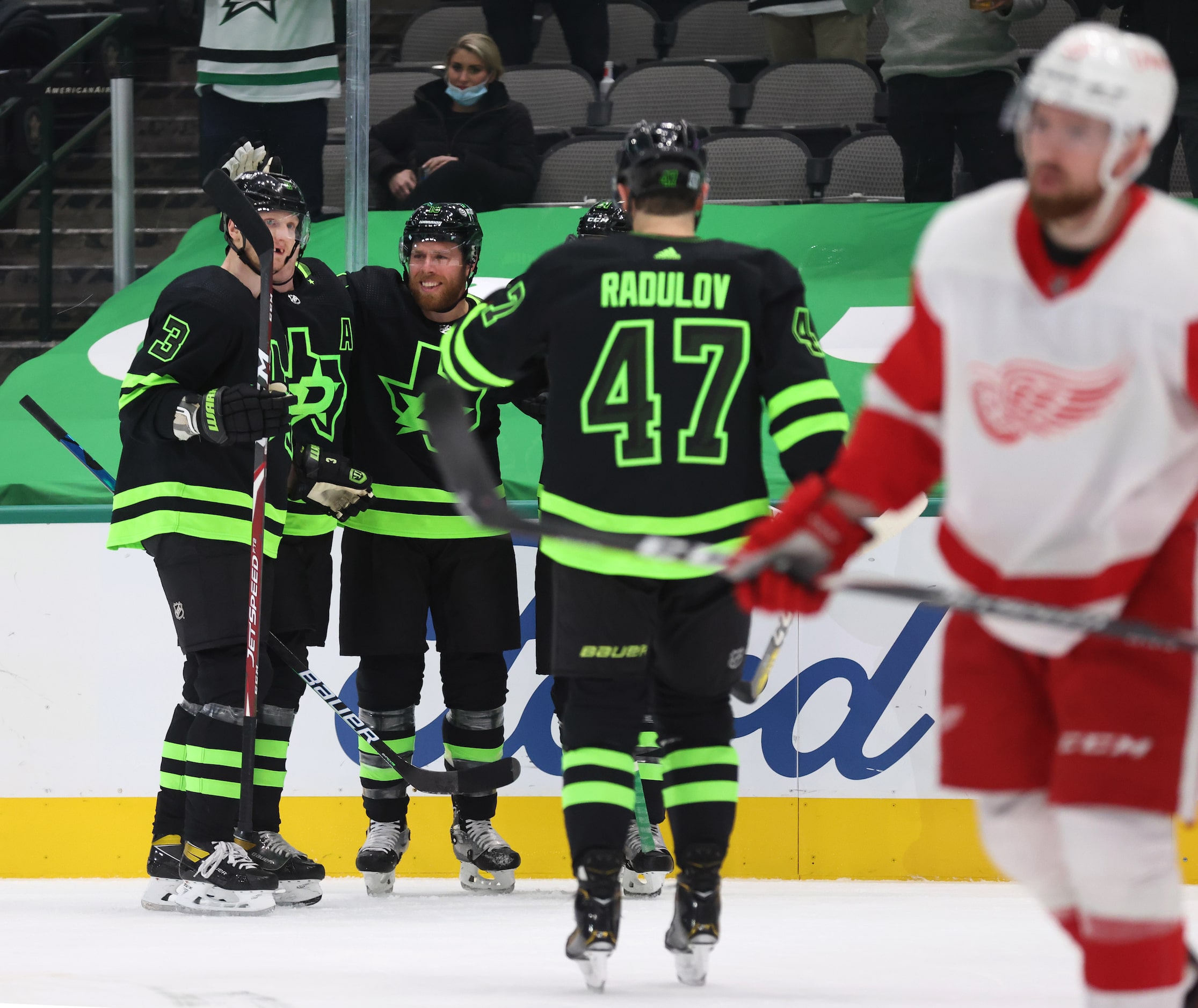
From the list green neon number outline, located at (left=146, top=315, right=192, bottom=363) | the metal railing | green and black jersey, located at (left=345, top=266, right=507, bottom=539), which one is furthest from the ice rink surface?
the metal railing

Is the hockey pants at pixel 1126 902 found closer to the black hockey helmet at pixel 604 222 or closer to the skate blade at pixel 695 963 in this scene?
the skate blade at pixel 695 963

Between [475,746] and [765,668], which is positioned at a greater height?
[765,668]

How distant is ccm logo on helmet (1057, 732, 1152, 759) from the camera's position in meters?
1.72

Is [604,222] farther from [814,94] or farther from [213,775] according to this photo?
[814,94]

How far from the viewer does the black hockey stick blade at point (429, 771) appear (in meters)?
3.71

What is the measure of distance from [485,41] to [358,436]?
6.53ft

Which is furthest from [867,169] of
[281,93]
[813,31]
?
[281,93]

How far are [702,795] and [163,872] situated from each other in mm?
1436

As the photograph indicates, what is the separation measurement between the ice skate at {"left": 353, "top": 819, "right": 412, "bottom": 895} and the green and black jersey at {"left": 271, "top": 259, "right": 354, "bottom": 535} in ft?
2.22

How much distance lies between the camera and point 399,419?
3.86m

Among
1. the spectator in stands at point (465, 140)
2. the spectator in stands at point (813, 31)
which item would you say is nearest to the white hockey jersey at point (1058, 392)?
the spectator in stands at point (465, 140)

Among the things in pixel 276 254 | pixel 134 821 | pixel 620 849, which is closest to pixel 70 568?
pixel 134 821

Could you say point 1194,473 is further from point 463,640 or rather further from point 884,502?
point 463,640

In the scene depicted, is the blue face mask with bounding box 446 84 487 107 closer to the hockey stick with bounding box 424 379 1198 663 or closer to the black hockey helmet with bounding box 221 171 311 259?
the black hockey helmet with bounding box 221 171 311 259
